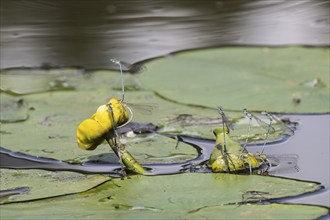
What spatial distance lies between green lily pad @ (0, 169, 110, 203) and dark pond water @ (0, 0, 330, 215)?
1.78 m

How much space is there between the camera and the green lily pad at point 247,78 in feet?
12.6

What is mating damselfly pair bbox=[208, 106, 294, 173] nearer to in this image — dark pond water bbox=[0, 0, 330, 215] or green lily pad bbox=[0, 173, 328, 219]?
green lily pad bbox=[0, 173, 328, 219]

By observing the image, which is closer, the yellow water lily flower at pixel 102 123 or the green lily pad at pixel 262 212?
the green lily pad at pixel 262 212

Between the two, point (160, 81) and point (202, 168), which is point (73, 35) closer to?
point (160, 81)

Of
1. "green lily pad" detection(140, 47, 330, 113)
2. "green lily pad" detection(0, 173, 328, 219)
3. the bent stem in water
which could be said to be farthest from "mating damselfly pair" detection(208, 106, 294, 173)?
"green lily pad" detection(140, 47, 330, 113)

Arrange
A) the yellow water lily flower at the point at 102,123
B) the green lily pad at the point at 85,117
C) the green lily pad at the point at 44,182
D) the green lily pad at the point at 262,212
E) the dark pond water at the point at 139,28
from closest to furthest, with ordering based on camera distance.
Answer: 1. the green lily pad at the point at 262,212
2. the green lily pad at the point at 44,182
3. the yellow water lily flower at the point at 102,123
4. the green lily pad at the point at 85,117
5. the dark pond water at the point at 139,28

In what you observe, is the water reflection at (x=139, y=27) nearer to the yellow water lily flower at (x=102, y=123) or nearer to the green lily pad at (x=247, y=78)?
the green lily pad at (x=247, y=78)

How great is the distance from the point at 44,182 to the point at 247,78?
1405mm

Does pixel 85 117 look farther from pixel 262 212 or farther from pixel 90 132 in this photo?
pixel 262 212

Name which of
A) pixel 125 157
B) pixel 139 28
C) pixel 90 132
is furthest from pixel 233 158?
pixel 139 28

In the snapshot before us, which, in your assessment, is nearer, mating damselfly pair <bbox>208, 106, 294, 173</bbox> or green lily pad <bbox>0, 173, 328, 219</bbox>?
green lily pad <bbox>0, 173, 328, 219</bbox>

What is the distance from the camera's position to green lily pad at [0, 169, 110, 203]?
9.37ft

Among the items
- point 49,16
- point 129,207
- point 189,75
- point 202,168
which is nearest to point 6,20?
point 49,16

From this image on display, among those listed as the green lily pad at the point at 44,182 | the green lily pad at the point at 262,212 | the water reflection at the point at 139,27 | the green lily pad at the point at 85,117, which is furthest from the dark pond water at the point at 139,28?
the green lily pad at the point at 262,212
